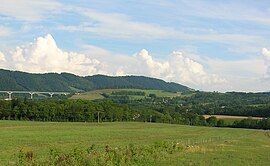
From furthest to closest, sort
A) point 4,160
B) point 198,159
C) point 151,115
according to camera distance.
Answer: point 151,115 → point 198,159 → point 4,160

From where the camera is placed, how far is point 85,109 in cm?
14650

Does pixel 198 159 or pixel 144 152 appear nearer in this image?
pixel 144 152

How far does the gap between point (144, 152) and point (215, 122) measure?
5502 inches

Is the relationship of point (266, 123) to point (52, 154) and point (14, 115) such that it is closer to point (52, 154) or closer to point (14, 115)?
point (14, 115)

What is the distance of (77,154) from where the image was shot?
945 inches

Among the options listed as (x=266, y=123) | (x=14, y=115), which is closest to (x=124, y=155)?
(x=14, y=115)

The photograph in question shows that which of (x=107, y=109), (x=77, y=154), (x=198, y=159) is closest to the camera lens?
(x=77, y=154)

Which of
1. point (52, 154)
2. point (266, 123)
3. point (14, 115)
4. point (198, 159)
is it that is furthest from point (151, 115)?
point (52, 154)

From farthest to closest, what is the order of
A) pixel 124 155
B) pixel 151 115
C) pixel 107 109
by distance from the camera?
pixel 151 115 → pixel 107 109 → pixel 124 155

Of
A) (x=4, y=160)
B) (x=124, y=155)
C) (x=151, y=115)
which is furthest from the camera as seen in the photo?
(x=151, y=115)

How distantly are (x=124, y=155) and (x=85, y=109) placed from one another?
11869cm

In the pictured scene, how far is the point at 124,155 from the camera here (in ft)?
94.7

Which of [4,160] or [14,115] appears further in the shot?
[14,115]

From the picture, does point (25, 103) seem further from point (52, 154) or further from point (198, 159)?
point (52, 154)
